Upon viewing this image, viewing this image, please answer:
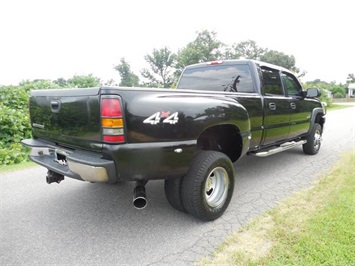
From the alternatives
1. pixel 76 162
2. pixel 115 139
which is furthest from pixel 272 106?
pixel 76 162

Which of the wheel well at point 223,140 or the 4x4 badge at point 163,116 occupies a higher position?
the 4x4 badge at point 163,116

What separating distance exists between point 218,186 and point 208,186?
144mm

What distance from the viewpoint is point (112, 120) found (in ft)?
7.14

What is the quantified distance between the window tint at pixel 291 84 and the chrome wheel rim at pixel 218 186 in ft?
8.49

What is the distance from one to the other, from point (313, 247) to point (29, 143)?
10.8 ft

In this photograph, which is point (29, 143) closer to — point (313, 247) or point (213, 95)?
point (213, 95)

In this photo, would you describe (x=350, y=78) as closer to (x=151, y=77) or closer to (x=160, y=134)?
(x=151, y=77)

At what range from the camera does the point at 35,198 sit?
143 inches

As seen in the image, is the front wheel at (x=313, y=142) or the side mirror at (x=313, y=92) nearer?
the side mirror at (x=313, y=92)

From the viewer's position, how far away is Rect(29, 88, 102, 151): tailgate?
2.31 metres

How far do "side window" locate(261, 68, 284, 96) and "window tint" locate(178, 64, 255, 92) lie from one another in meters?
0.32

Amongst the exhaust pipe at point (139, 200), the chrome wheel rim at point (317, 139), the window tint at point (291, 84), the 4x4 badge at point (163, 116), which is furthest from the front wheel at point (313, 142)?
the exhaust pipe at point (139, 200)

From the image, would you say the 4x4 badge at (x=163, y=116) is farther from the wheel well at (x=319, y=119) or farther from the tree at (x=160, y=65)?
the tree at (x=160, y=65)

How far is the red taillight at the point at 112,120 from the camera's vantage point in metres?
2.16
